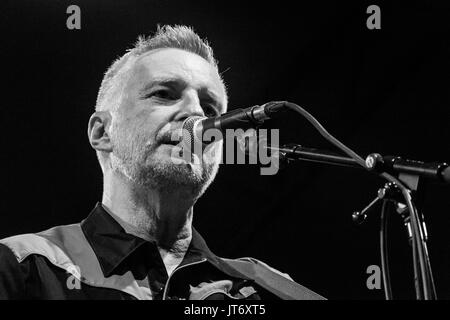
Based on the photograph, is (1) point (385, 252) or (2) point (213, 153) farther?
(2) point (213, 153)

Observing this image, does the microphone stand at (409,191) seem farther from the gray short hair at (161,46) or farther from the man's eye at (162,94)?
the gray short hair at (161,46)

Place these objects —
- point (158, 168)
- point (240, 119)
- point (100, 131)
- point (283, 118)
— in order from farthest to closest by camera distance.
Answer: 1. point (283, 118)
2. point (100, 131)
3. point (158, 168)
4. point (240, 119)

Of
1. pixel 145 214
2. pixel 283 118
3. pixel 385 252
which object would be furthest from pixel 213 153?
pixel 283 118

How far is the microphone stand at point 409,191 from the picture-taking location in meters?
0.95

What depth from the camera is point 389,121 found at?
286 cm

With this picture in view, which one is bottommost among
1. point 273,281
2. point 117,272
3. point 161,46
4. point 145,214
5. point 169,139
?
point 273,281

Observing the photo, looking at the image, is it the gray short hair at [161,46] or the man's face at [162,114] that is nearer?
the man's face at [162,114]

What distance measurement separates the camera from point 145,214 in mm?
1733

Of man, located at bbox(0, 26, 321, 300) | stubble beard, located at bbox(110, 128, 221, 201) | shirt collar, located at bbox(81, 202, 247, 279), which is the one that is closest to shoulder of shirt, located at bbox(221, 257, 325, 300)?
man, located at bbox(0, 26, 321, 300)

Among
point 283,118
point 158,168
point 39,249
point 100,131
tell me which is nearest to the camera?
point 39,249

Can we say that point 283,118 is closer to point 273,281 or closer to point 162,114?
point 273,281

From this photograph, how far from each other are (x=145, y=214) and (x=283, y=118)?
1.28 metres

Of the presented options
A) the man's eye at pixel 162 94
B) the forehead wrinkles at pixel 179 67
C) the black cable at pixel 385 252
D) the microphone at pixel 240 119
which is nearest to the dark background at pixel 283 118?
the forehead wrinkles at pixel 179 67

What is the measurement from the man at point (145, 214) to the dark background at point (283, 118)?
1.19 ft
